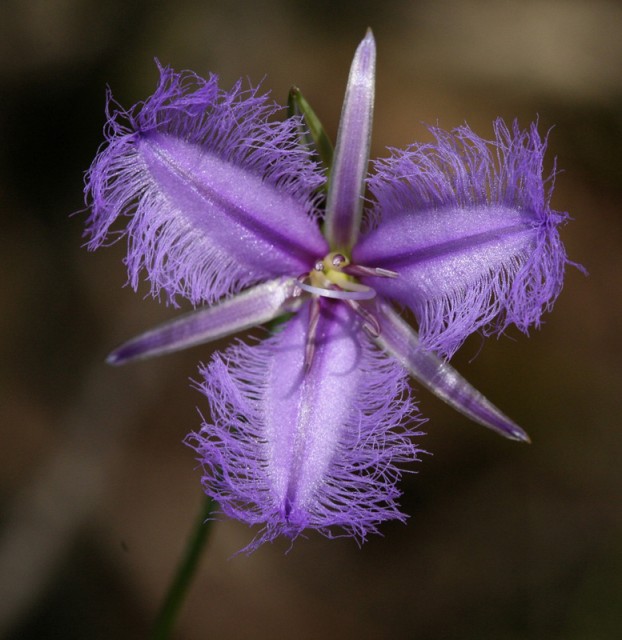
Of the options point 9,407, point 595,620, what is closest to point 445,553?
point 595,620

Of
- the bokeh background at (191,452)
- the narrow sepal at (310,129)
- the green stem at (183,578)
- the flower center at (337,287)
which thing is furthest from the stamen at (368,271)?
the bokeh background at (191,452)

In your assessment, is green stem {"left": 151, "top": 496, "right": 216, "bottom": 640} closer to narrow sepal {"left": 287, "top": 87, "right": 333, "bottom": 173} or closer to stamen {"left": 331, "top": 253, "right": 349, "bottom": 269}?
stamen {"left": 331, "top": 253, "right": 349, "bottom": 269}

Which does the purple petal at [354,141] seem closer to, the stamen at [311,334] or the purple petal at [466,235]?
A: the purple petal at [466,235]

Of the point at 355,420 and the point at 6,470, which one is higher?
the point at 355,420

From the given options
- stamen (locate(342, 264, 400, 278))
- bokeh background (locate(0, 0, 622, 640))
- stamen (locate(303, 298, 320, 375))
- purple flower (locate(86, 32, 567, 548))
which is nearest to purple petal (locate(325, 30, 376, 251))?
purple flower (locate(86, 32, 567, 548))

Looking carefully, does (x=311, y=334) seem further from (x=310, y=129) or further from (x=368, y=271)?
(x=310, y=129)

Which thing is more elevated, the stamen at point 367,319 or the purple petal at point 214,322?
the stamen at point 367,319

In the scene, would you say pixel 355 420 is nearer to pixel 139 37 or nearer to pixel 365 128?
pixel 365 128
